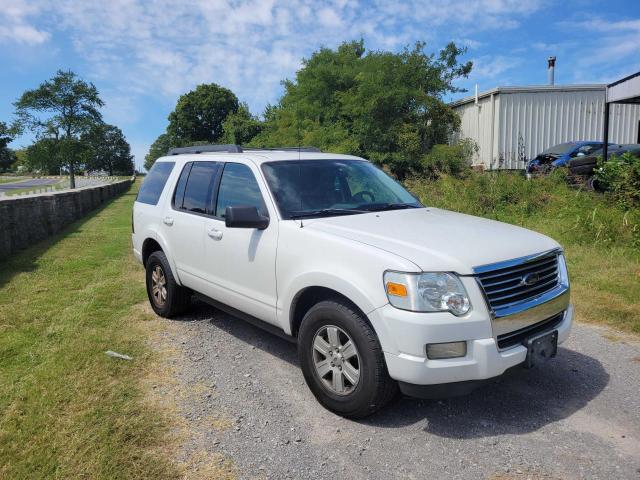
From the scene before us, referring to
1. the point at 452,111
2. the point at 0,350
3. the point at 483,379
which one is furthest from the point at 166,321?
the point at 452,111

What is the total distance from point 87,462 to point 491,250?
8.78ft

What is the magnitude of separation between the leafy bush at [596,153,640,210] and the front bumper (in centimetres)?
707

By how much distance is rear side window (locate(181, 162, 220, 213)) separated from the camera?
4.79 m

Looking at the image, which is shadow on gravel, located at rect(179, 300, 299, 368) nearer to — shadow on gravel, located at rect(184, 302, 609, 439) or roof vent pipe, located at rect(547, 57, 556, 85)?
shadow on gravel, located at rect(184, 302, 609, 439)

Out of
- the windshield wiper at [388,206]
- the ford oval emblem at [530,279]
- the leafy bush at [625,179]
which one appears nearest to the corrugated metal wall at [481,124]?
the leafy bush at [625,179]

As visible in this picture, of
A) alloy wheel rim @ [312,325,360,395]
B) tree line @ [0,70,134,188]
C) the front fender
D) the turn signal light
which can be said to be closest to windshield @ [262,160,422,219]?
the front fender

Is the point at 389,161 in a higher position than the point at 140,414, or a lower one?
higher

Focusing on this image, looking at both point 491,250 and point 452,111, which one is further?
point 452,111

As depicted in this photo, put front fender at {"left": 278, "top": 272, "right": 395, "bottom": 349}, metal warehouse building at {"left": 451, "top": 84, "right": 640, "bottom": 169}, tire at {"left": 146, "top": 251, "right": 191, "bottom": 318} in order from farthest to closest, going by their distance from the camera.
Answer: metal warehouse building at {"left": 451, "top": 84, "right": 640, "bottom": 169}, tire at {"left": 146, "top": 251, "right": 191, "bottom": 318}, front fender at {"left": 278, "top": 272, "right": 395, "bottom": 349}

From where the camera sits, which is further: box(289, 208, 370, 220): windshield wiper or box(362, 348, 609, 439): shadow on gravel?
box(289, 208, 370, 220): windshield wiper

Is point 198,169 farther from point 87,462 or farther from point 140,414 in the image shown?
point 87,462

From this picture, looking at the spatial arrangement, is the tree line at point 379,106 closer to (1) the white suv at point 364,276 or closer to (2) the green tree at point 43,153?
(1) the white suv at point 364,276

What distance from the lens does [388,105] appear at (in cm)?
1902

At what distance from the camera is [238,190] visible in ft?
14.4
